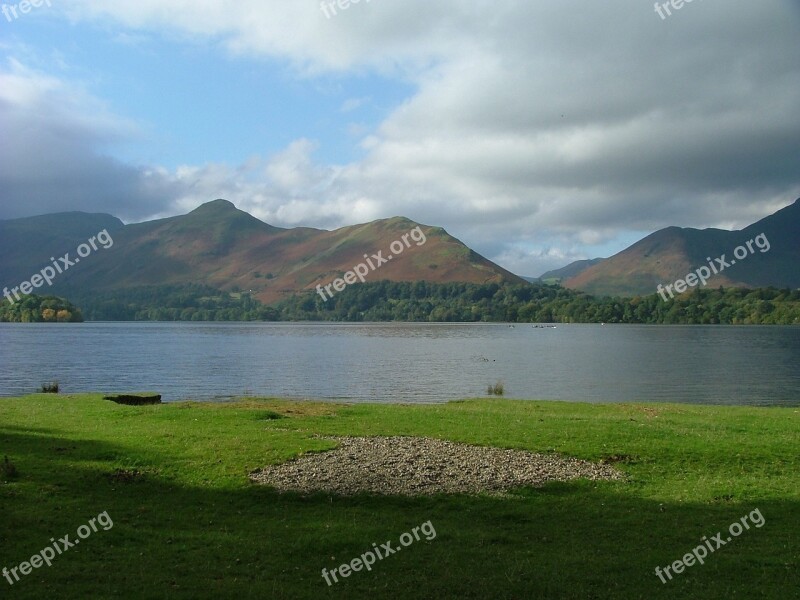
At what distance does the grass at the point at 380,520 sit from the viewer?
11.7m

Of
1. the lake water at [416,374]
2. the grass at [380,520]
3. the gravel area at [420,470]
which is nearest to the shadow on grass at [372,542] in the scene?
the grass at [380,520]

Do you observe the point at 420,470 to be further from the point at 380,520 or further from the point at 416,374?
the point at 416,374

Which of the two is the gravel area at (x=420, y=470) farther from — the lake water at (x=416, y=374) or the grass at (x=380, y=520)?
the lake water at (x=416, y=374)

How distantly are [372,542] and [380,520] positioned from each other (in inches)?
56.2

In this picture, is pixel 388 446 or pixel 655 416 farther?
pixel 655 416

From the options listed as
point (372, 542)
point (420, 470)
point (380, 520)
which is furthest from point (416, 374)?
point (372, 542)

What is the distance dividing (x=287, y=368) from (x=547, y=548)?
234 feet

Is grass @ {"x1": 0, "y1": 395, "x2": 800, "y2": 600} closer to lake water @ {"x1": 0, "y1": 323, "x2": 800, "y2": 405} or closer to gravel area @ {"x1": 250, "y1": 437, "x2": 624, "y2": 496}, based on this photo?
gravel area @ {"x1": 250, "y1": 437, "x2": 624, "y2": 496}

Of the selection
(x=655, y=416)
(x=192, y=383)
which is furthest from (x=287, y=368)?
(x=655, y=416)

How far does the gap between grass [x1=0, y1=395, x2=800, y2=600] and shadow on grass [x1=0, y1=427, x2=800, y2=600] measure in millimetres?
45

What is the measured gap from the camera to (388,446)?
71.5 feet

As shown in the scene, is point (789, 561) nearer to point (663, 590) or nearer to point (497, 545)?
point (663, 590)

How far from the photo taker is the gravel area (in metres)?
17.6

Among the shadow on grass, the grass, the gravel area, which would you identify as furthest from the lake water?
the shadow on grass
